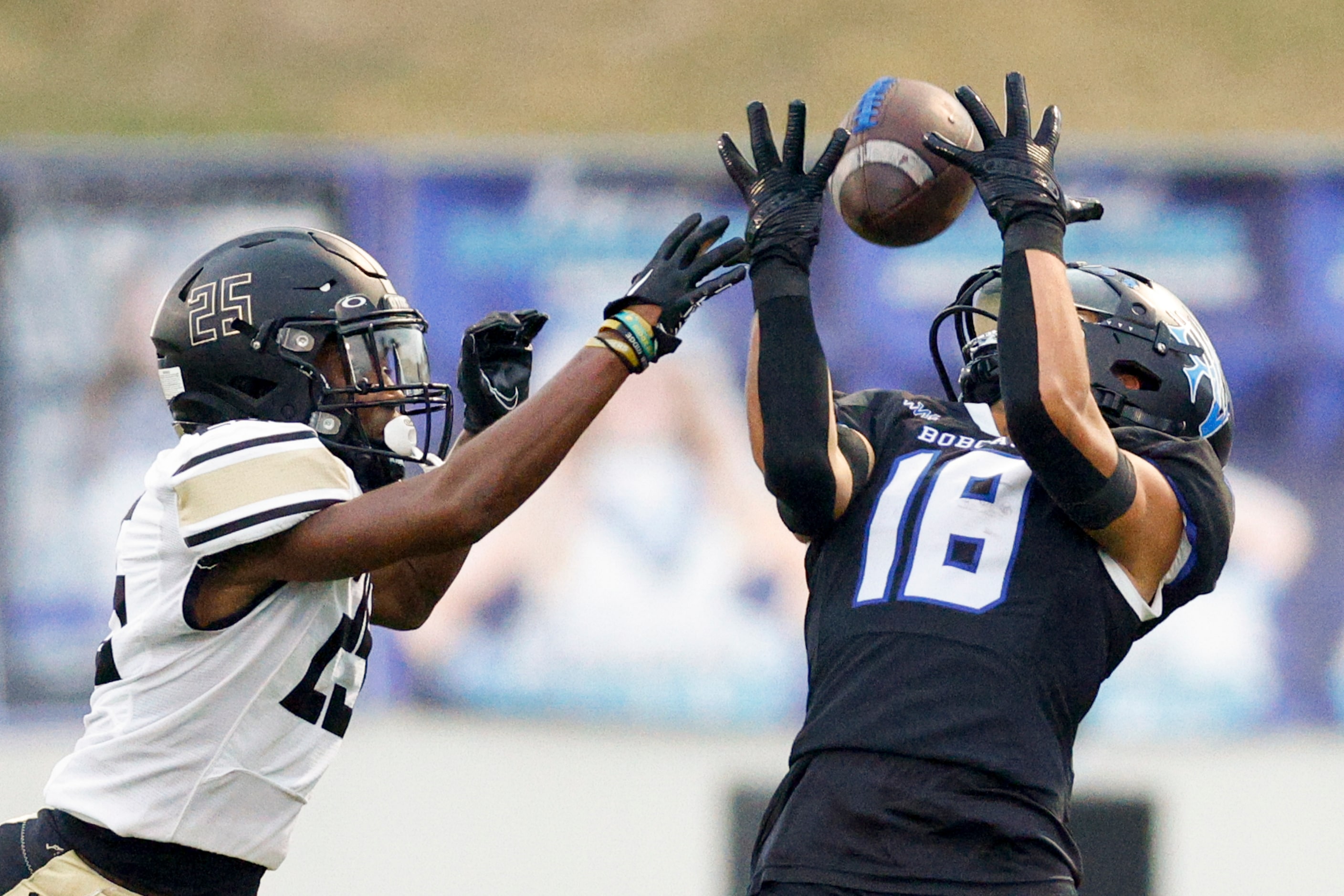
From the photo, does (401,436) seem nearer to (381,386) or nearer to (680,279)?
(381,386)

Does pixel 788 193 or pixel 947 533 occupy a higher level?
pixel 788 193

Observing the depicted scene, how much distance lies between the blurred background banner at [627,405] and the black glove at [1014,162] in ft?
13.0

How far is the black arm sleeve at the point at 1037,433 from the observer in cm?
300

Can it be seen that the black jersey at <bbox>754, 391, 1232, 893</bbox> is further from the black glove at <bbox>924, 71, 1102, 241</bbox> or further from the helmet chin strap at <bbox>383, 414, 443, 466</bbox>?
the helmet chin strap at <bbox>383, 414, 443, 466</bbox>

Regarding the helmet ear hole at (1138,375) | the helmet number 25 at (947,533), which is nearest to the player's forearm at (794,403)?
the helmet number 25 at (947,533)

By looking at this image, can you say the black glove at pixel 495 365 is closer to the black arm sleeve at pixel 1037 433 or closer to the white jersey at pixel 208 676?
the white jersey at pixel 208 676

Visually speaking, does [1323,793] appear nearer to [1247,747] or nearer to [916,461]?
[1247,747]

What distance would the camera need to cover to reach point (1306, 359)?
Result: 284 inches

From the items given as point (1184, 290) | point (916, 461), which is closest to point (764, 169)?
point (916, 461)

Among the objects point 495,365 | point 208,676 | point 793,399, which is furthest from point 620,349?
point 208,676

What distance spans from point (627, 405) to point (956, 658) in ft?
14.3

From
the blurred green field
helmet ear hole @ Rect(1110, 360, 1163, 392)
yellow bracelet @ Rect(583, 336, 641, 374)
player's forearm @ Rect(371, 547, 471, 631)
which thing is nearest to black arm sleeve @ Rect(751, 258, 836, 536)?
yellow bracelet @ Rect(583, 336, 641, 374)

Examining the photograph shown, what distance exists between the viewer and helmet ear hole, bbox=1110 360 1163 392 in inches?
131

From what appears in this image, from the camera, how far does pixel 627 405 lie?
24.0 ft
